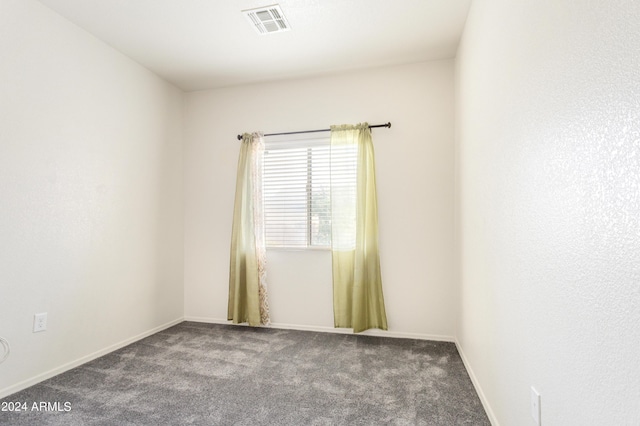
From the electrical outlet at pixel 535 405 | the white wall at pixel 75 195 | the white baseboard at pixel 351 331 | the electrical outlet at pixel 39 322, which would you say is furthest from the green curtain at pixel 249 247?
the electrical outlet at pixel 535 405

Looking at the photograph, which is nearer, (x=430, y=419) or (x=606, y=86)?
(x=606, y=86)

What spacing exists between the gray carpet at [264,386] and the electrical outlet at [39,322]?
0.37 meters

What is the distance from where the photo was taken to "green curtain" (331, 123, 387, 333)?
308 centimetres

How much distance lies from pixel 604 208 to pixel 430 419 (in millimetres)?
1550

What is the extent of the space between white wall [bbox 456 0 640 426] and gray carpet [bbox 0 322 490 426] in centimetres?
47

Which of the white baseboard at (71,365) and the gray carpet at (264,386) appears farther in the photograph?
the white baseboard at (71,365)

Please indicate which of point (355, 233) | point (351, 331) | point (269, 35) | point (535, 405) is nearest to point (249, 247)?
point (355, 233)

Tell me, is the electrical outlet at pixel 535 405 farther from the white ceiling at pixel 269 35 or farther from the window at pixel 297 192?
the white ceiling at pixel 269 35

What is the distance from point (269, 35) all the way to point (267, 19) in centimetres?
21

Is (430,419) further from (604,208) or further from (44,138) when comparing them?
(44,138)

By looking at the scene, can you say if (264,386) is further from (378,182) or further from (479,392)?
(378,182)

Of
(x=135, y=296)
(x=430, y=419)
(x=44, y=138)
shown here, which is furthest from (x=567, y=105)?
(x=135, y=296)

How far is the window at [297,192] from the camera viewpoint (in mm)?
3363

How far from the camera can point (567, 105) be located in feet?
3.18
